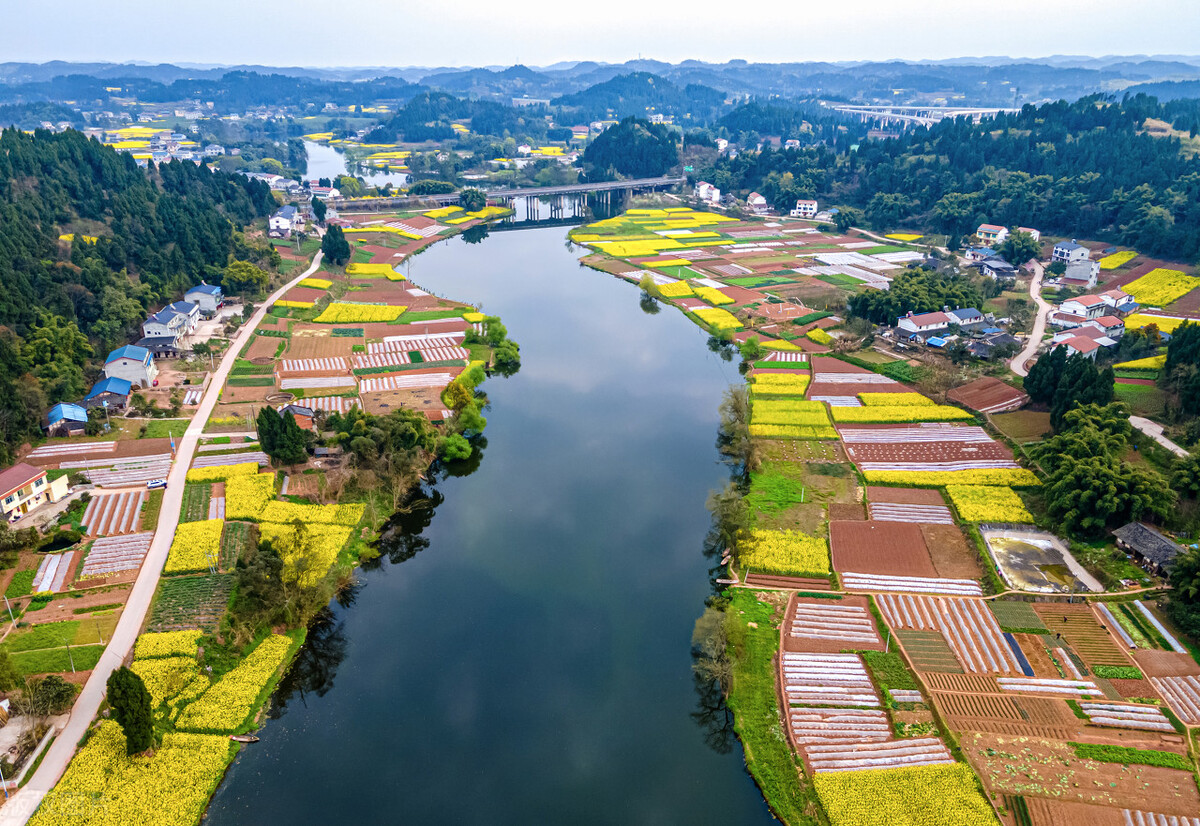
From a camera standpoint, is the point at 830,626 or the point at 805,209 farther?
the point at 805,209

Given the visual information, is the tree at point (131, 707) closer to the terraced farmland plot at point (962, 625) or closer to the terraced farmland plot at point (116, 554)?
the terraced farmland plot at point (116, 554)

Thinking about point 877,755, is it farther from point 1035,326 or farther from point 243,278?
point 243,278

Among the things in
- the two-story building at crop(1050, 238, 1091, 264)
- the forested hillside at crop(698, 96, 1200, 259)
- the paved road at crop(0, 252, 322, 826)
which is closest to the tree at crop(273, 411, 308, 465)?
the paved road at crop(0, 252, 322, 826)

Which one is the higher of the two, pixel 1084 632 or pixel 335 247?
pixel 335 247

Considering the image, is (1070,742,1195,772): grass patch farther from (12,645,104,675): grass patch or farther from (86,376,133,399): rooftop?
(86,376,133,399): rooftop

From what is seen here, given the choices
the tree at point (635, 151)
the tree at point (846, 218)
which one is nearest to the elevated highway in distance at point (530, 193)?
the tree at point (635, 151)

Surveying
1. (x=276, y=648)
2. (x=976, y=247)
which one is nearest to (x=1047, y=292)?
(x=976, y=247)

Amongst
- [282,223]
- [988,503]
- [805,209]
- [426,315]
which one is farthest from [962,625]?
[805,209]
